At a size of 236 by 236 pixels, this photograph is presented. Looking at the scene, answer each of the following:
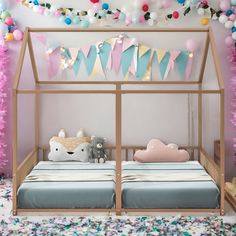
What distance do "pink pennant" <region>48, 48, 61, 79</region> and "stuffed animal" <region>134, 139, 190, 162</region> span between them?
1151 mm

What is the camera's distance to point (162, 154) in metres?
4.47

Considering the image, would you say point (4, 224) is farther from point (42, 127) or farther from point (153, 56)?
point (153, 56)

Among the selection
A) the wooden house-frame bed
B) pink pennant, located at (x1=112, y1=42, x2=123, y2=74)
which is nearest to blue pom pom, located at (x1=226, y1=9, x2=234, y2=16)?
the wooden house-frame bed

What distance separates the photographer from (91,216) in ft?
11.5

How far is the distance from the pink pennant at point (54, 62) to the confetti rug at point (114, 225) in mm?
1655

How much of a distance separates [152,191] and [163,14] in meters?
1.89

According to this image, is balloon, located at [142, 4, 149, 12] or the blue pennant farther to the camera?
the blue pennant

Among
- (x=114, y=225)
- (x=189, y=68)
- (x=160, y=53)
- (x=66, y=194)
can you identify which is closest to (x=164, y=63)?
(x=160, y=53)

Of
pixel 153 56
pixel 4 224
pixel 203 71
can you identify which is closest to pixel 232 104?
pixel 203 71

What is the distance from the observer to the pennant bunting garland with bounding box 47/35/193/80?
15.3 ft

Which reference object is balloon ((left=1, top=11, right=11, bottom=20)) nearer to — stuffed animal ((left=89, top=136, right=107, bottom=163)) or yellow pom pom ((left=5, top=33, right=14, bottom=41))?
yellow pom pom ((left=5, top=33, right=14, bottom=41))

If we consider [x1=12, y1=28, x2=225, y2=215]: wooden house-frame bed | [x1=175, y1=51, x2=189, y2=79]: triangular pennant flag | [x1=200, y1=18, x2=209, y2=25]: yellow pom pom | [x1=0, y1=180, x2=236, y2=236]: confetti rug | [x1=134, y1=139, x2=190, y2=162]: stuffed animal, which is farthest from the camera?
[x1=175, y1=51, x2=189, y2=79]: triangular pennant flag

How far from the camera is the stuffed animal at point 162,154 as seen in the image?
176 inches

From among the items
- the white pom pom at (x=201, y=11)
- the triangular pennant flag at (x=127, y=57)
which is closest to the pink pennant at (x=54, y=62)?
the triangular pennant flag at (x=127, y=57)
